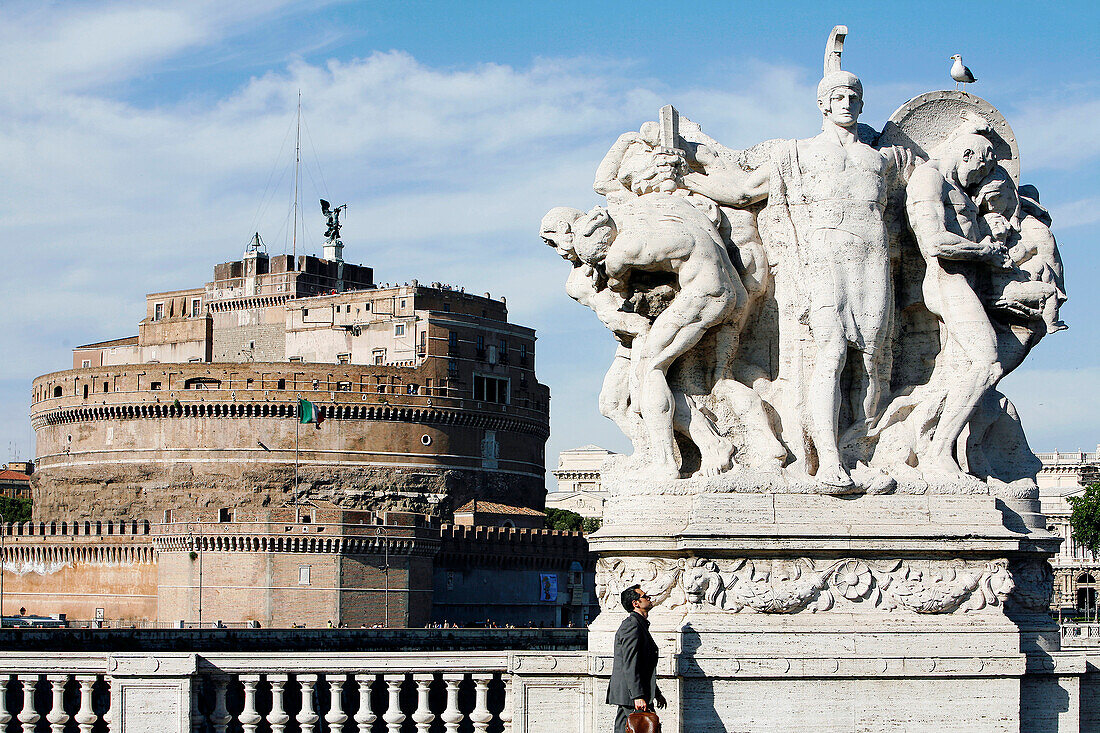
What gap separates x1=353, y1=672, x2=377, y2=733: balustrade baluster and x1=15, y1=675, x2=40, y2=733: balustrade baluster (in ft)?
5.74

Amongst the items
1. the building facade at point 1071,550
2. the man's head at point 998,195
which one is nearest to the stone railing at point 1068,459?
the building facade at point 1071,550

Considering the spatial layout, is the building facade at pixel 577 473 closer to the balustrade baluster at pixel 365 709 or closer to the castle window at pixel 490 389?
the castle window at pixel 490 389

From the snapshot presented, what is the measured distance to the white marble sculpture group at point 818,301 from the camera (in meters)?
9.09

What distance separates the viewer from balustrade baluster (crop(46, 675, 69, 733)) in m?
8.74

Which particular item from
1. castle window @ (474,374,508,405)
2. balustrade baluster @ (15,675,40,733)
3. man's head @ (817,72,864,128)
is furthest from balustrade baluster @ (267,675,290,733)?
castle window @ (474,374,508,405)

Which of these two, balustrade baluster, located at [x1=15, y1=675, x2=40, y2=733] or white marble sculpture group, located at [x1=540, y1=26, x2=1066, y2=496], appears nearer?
balustrade baluster, located at [x1=15, y1=675, x2=40, y2=733]

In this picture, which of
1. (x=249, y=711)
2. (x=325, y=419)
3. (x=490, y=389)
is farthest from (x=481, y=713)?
(x=490, y=389)

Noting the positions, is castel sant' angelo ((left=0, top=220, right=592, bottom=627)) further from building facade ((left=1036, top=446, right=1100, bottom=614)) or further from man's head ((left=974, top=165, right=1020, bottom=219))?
man's head ((left=974, top=165, right=1020, bottom=219))

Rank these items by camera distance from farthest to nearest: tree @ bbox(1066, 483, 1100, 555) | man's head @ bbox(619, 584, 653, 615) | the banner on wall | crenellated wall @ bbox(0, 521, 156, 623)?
the banner on wall < tree @ bbox(1066, 483, 1100, 555) < crenellated wall @ bbox(0, 521, 156, 623) < man's head @ bbox(619, 584, 653, 615)

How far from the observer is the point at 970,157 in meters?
9.65

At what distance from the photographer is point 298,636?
44.0 metres

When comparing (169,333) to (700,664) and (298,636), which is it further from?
(700,664)

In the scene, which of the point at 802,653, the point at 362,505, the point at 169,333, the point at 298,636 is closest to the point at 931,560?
the point at 802,653

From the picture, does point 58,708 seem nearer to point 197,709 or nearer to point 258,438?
point 197,709
